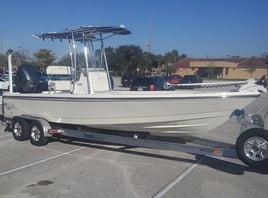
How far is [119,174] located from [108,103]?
183 cm

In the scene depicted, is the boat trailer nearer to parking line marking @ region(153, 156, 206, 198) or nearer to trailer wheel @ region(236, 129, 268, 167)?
trailer wheel @ region(236, 129, 268, 167)

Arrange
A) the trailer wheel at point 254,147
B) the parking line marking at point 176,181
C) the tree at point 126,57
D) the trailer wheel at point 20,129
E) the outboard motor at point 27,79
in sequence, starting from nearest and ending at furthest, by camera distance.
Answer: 1. the parking line marking at point 176,181
2. the trailer wheel at point 254,147
3. the trailer wheel at point 20,129
4. the outboard motor at point 27,79
5. the tree at point 126,57

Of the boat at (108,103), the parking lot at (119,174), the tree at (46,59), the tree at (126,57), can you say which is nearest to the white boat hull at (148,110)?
the boat at (108,103)

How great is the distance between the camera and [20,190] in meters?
5.62

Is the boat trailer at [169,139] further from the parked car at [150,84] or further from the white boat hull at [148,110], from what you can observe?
the parked car at [150,84]

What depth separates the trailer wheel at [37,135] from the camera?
28.4 ft

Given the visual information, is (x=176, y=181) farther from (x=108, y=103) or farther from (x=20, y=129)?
(x=20, y=129)

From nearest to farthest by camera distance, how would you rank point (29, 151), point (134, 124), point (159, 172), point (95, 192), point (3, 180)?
point (95, 192)
point (3, 180)
point (159, 172)
point (134, 124)
point (29, 151)

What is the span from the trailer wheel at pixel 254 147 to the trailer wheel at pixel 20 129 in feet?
17.7

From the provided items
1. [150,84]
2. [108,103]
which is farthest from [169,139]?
[150,84]

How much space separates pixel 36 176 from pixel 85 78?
310 centimetres

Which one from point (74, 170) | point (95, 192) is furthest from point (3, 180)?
point (95, 192)

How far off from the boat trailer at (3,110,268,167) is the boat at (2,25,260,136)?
226 millimetres

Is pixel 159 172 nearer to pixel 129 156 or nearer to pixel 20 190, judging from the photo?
pixel 129 156
